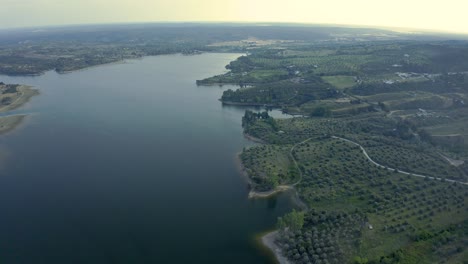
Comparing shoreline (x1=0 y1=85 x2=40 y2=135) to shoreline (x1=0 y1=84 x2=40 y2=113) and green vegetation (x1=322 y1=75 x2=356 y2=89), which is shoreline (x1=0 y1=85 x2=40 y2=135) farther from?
green vegetation (x1=322 y1=75 x2=356 y2=89)

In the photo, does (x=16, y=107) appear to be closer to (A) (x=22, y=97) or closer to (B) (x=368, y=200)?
(A) (x=22, y=97)

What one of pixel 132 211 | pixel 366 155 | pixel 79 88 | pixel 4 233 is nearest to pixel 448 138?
pixel 366 155

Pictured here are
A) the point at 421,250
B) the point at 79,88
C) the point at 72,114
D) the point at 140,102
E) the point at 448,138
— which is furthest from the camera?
→ the point at 79,88

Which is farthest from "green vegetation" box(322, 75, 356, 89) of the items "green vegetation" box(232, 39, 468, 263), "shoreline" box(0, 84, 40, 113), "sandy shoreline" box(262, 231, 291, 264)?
"shoreline" box(0, 84, 40, 113)

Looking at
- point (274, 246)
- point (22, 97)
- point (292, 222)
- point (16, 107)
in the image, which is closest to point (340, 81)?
point (292, 222)

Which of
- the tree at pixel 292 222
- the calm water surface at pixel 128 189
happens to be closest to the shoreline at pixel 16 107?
the calm water surface at pixel 128 189

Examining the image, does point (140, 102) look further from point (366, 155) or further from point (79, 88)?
point (366, 155)

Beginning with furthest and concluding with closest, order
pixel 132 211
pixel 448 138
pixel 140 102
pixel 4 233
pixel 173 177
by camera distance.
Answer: pixel 140 102 → pixel 448 138 → pixel 173 177 → pixel 132 211 → pixel 4 233
